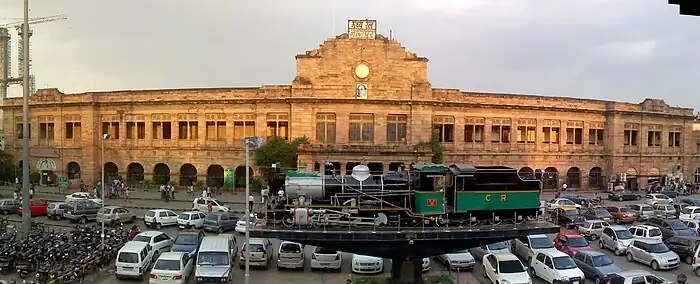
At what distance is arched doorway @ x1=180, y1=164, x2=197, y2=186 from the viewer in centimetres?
6253

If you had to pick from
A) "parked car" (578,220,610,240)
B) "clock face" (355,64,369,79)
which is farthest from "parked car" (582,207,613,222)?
"clock face" (355,64,369,79)

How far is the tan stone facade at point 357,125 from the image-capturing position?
57938mm

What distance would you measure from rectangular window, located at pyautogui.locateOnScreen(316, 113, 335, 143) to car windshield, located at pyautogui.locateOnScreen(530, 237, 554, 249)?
3254cm

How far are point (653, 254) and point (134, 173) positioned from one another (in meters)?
56.0

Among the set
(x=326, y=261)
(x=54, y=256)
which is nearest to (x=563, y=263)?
(x=326, y=261)

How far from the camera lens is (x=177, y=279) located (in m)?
23.2

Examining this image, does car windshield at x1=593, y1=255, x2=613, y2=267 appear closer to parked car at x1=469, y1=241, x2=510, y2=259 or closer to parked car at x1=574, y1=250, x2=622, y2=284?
parked car at x1=574, y1=250, x2=622, y2=284

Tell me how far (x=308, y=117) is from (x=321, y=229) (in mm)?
40513

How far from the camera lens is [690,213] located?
1619 inches

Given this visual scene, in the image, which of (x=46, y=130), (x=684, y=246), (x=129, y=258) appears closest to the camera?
(x=129, y=258)

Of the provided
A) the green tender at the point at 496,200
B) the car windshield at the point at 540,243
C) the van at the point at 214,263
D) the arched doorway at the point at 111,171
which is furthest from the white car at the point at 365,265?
the arched doorway at the point at 111,171

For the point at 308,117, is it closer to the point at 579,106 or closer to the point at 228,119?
the point at 228,119

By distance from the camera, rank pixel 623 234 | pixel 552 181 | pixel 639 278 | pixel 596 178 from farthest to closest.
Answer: pixel 596 178 → pixel 552 181 → pixel 623 234 → pixel 639 278

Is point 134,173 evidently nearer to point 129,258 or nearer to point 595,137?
point 129,258
